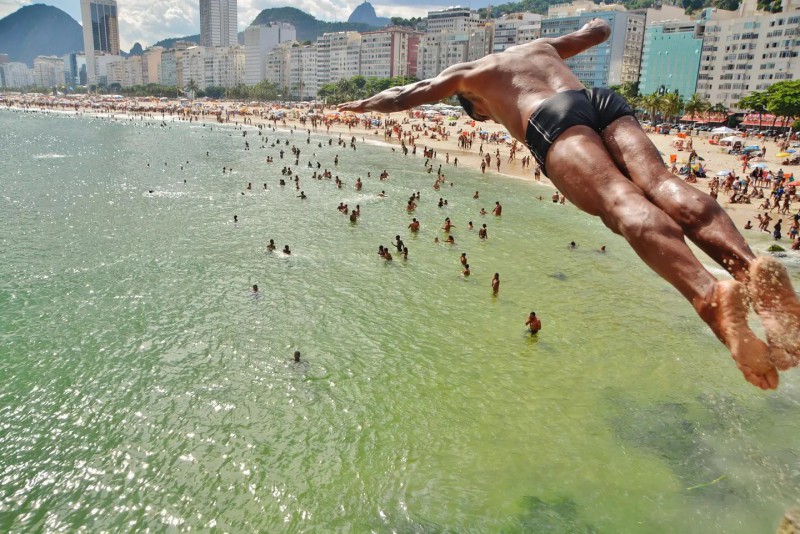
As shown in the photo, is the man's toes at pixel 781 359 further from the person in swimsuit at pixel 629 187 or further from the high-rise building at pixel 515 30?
the high-rise building at pixel 515 30

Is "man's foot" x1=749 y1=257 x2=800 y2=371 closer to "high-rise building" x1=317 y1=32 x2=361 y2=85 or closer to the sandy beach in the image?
the sandy beach

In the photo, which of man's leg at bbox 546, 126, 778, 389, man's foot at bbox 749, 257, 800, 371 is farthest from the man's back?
man's foot at bbox 749, 257, 800, 371

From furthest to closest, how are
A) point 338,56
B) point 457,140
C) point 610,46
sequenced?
point 338,56, point 610,46, point 457,140

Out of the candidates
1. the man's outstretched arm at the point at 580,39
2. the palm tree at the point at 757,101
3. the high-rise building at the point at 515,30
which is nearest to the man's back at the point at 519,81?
the man's outstretched arm at the point at 580,39

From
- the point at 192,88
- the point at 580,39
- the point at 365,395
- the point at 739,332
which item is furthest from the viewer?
the point at 192,88

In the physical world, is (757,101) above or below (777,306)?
above

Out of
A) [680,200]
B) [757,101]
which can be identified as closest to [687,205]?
[680,200]

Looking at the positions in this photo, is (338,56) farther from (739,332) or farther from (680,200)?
(739,332)
